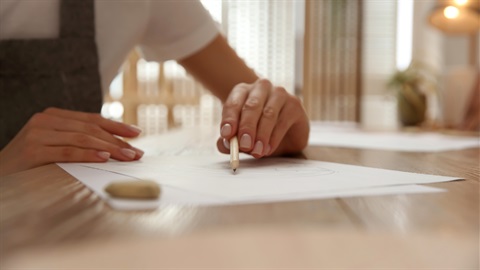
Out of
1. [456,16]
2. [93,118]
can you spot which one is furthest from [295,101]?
[456,16]

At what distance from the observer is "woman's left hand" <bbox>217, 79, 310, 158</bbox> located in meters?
0.51

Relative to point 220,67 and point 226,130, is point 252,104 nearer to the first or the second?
point 226,130

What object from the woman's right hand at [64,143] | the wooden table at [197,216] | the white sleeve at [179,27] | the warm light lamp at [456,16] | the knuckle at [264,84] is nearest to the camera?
the wooden table at [197,216]

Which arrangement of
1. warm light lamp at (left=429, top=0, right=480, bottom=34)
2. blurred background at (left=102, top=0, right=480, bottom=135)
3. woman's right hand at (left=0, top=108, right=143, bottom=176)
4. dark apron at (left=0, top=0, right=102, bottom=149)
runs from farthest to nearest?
1. blurred background at (left=102, top=0, right=480, bottom=135)
2. warm light lamp at (left=429, top=0, right=480, bottom=34)
3. dark apron at (left=0, top=0, right=102, bottom=149)
4. woman's right hand at (left=0, top=108, right=143, bottom=176)

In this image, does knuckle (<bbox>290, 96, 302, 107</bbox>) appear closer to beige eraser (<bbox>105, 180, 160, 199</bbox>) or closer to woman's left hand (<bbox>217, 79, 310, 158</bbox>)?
woman's left hand (<bbox>217, 79, 310, 158</bbox>)

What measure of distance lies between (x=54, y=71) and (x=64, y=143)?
26cm

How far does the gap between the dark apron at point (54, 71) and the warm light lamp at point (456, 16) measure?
54.0 inches

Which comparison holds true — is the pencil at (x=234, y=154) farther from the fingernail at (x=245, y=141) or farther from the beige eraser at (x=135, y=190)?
the beige eraser at (x=135, y=190)

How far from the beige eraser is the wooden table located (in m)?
0.01

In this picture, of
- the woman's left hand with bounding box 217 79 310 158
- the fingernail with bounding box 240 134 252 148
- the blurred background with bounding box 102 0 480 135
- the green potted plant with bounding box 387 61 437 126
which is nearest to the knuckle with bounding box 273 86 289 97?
the woman's left hand with bounding box 217 79 310 158

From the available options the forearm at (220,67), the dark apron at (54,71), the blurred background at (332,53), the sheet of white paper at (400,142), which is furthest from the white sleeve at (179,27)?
the blurred background at (332,53)

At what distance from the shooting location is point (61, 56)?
73 cm

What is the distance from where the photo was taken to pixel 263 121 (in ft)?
1.77

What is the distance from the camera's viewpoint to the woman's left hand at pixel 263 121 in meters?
0.51
